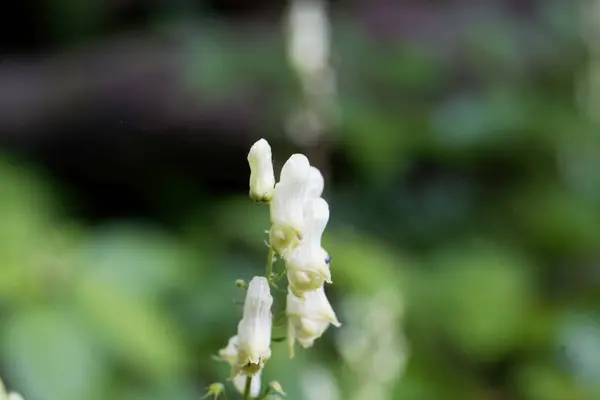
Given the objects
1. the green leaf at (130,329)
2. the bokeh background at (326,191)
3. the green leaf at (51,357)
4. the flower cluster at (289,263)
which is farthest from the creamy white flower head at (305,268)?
the green leaf at (130,329)

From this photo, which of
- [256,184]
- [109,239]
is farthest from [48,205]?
[256,184]

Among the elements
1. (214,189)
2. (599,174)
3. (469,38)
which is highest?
(469,38)

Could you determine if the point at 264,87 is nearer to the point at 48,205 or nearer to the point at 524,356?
the point at 48,205

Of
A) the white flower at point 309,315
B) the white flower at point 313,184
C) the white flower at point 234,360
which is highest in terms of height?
the white flower at point 313,184

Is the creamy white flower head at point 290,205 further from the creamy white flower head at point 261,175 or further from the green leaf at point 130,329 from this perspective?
the green leaf at point 130,329

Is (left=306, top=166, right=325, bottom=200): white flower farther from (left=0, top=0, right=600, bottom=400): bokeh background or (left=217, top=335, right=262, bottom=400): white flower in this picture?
(left=0, top=0, right=600, bottom=400): bokeh background

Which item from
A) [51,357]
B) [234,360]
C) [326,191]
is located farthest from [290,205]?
[326,191]

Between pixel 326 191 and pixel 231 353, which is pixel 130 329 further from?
pixel 231 353
